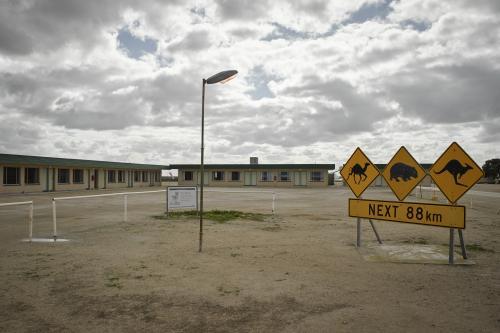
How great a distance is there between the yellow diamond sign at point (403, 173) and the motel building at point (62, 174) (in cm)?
2903

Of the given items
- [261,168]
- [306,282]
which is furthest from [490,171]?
[306,282]

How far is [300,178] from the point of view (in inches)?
2067

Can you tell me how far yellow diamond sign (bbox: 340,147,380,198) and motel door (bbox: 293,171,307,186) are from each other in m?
43.0

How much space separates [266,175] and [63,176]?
27.3 metres

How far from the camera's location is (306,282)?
5.91 meters

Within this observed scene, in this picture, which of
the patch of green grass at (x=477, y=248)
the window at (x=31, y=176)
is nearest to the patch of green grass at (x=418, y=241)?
the patch of green grass at (x=477, y=248)

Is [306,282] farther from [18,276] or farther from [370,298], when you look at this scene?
[18,276]

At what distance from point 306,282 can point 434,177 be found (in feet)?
13.1

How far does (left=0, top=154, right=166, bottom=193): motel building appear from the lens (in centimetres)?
2970

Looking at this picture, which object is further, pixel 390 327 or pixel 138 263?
pixel 138 263

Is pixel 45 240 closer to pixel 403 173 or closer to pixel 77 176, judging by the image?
pixel 403 173

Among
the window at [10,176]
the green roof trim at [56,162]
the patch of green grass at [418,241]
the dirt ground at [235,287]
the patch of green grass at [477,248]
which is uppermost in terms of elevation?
the green roof trim at [56,162]

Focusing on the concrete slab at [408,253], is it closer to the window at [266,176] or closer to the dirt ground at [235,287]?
the dirt ground at [235,287]

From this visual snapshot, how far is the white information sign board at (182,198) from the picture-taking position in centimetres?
1541
